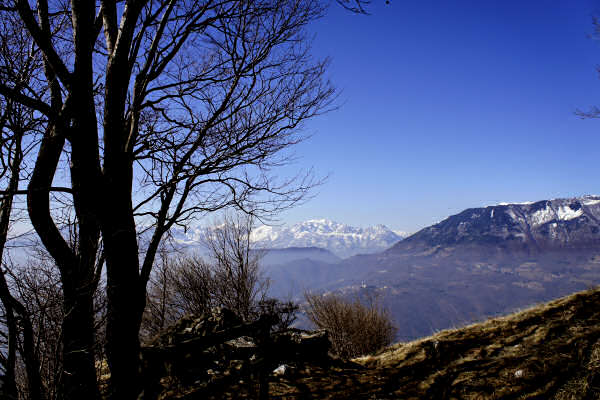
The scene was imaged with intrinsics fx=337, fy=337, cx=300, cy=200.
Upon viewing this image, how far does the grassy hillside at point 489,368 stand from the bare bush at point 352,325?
11052mm

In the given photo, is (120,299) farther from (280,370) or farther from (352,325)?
(352,325)

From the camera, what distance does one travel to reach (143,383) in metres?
3.76

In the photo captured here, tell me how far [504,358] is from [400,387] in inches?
49.9

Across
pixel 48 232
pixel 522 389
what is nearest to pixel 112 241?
pixel 48 232

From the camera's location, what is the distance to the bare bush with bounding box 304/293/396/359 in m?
16.0

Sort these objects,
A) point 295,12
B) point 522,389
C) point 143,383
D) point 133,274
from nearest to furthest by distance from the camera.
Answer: point 522,389
point 133,274
point 143,383
point 295,12

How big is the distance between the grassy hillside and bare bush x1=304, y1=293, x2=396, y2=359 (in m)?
11.1

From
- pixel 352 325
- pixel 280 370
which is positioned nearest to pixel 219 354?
pixel 280 370

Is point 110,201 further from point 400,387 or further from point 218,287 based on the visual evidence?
point 218,287

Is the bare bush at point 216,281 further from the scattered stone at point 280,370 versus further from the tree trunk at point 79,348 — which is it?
the tree trunk at point 79,348

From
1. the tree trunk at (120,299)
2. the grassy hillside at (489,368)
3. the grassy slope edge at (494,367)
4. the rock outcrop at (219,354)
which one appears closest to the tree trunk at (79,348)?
the tree trunk at (120,299)

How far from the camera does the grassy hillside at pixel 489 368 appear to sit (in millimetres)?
3258

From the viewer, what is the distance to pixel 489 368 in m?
3.76

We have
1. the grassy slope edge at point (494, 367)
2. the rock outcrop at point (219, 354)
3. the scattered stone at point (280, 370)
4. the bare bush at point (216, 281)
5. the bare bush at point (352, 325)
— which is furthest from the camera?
the bare bush at point (216, 281)
